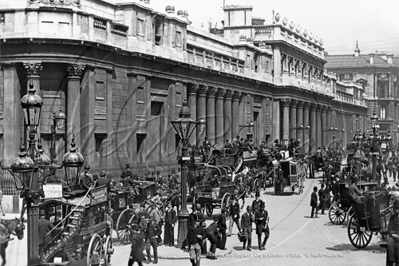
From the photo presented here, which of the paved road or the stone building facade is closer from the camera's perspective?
the paved road

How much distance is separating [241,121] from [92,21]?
24909mm

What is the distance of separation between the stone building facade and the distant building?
1056cm

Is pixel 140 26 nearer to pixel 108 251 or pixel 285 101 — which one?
pixel 108 251

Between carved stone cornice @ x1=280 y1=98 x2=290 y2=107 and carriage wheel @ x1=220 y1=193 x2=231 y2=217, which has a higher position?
carved stone cornice @ x1=280 y1=98 x2=290 y2=107

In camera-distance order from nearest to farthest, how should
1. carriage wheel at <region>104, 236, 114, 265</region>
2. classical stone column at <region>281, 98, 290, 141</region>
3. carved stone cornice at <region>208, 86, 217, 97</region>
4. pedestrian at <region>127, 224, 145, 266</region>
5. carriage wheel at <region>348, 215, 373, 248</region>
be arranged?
1. pedestrian at <region>127, 224, 145, 266</region>
2. carriage wheel at <region>104, 236, 114, 265</region>
3. carriage wheel at <region>348, 215, 373, 248</region>
4. carved stone cornice at <region>208, 86, 217, 97</region>
5. classical stone column at <region>281, 98, 290, 141</region>

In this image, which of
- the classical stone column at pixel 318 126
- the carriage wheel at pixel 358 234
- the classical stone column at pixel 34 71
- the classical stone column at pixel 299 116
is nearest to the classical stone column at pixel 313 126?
the classical stone column at pixel 318 126

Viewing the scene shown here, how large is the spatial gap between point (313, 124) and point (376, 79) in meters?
13.6

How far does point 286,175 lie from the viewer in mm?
34531

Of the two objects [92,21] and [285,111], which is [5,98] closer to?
[92,21]

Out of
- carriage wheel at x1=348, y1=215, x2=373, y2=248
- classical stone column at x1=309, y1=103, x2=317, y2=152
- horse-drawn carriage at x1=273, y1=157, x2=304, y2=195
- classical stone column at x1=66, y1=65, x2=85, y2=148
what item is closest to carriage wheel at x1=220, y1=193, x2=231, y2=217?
carriage wheel at x1=348, y1=215, x2=373, y2=248

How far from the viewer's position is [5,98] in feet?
92.0

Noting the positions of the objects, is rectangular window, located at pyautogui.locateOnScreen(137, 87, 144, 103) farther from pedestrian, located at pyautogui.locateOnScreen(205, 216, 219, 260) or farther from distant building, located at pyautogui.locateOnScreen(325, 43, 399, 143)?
pedestrian, located at pyautogui.locateOnScreen(205, 216, 219, 260)

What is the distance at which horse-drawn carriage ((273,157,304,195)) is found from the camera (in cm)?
3372

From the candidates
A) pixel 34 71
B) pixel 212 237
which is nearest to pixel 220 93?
pixel 34 71
